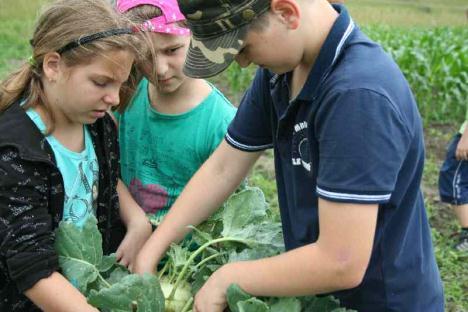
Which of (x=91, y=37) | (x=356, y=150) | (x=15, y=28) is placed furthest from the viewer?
(x=15, y=28)

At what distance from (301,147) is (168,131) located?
751 mm

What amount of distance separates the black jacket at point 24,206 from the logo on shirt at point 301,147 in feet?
2.01

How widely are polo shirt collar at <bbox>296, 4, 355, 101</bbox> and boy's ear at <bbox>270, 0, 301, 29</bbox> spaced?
0.11 metres

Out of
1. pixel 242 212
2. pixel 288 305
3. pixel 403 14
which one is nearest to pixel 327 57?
pixel 288 305

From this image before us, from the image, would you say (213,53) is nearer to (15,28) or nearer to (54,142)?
(54,142)

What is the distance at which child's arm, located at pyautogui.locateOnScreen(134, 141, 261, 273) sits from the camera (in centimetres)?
185

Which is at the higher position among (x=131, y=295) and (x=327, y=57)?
(x=327, y=57)

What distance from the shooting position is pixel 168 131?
2.15 metres

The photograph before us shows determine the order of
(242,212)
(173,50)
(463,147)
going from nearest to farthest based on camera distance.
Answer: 1. (242,212)
2. (173,50)
3. (463,147)

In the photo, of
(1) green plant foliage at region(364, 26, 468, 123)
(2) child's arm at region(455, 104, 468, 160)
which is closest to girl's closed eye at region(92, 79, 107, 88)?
(2) child's arm at region(455, 104, 468, 160)

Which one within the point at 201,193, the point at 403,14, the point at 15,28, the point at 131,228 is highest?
the point at 201,193

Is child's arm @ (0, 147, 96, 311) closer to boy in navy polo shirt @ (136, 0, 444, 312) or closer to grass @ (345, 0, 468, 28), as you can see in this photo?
boy in navy polo shirt @ (136, 0, 444, 312)

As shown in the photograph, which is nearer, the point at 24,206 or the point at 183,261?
the point at 24,206

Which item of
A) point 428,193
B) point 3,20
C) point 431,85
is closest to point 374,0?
point 3,20
